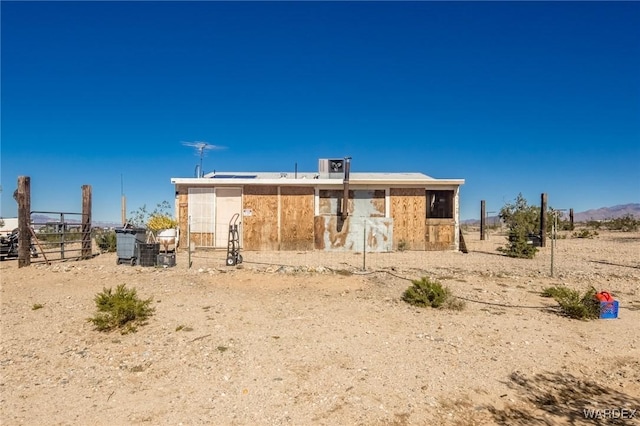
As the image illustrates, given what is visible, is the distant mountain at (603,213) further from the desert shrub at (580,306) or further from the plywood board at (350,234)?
the desert shrub at (580,306)

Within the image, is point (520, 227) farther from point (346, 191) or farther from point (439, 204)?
point (346, 191)

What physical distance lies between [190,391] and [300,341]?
5.51ft

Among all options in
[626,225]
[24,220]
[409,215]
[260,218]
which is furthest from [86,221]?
[626,225]

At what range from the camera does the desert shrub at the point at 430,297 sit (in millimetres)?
6992

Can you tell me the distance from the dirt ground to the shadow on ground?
2 centimetres

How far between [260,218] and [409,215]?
6.15 meters

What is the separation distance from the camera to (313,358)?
4.78m

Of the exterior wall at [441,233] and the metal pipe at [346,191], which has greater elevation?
the metal pipe at [346,191]

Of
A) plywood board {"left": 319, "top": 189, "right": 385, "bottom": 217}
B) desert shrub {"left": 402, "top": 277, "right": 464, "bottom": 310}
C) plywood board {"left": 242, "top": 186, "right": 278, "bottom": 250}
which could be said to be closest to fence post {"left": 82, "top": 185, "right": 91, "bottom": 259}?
plywood board {"left": 242, "top": 186, "right": 278, "bottom": 250}

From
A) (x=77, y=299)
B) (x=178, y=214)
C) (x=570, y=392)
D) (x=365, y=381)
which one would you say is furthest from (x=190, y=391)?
(x=178, y=214)

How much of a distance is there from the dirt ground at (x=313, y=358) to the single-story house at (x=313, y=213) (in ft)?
22.8

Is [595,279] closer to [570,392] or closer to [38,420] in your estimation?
[570,392]

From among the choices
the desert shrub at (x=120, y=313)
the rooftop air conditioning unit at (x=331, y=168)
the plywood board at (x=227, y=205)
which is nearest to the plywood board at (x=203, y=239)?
the plywood board at (x=227, y=205)

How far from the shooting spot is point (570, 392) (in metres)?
4.12
